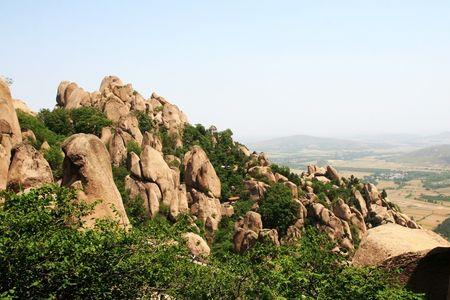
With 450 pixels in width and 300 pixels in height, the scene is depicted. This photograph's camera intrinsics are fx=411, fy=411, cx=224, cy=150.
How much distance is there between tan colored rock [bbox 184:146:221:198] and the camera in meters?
60.6

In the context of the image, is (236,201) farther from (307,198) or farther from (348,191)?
(348,191)

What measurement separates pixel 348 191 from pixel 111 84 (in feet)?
162

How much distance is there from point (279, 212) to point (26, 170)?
35.2 meters

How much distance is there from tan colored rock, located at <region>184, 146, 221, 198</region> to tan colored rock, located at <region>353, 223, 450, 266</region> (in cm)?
4126

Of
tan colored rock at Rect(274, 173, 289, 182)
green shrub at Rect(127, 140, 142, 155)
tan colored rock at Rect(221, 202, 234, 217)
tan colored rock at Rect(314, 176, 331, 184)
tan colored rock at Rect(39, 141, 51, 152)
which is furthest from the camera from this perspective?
tan colored rock at Rect(314, 176, 331, 184)

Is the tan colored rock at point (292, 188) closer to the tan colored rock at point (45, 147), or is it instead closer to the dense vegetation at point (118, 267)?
the tan colored rock at point (45, 147)

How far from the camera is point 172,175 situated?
5703 centimetres

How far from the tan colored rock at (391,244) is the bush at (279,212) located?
3751 centimetres

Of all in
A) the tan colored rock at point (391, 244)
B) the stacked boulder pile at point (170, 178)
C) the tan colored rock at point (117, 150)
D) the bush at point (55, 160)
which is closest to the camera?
the tan colored rock at point (391, 244)

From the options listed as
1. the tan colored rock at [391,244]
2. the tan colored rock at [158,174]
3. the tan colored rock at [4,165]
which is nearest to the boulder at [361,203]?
the tan colored rock at [158,174]

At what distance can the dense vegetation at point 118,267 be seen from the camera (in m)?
16.2

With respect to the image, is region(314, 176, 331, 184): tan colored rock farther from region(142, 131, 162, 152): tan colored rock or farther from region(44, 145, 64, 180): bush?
region(44, 145, 64, 180): bush

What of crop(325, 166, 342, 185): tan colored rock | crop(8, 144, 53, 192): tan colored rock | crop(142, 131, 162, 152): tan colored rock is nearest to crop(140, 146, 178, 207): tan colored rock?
crop(142, 131, 162, 152): tan colored rock

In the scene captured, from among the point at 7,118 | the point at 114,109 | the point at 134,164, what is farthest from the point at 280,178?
→ the point at 7,118
